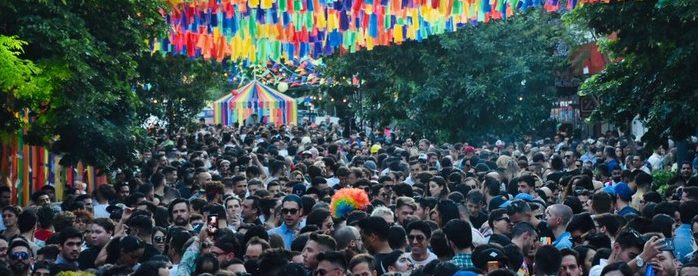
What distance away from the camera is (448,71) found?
36.2 meters

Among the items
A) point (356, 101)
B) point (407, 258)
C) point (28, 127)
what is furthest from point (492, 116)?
point (407, 258)

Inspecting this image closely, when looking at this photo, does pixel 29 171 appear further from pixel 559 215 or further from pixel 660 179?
pixel 559 215

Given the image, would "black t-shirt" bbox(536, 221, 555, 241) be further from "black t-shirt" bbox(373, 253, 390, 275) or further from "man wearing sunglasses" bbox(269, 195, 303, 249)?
"man wearing sunglasses" bbox(269, 195, 303, 249)

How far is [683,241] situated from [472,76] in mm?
23670

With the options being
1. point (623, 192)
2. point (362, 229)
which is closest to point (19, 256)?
point (362, 229)

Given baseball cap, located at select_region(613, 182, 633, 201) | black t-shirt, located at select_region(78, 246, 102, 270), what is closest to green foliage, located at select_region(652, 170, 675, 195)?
baseball cap, located at select_region(613, 182, 633, 201)

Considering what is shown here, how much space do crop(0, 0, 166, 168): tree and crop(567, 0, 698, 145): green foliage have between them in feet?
20.1

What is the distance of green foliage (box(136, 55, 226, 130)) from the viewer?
28733mm

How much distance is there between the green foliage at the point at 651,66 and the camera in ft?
59.8

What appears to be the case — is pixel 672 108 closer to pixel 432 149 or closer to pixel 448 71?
pixel 432 149

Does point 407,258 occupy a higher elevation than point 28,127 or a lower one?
lower

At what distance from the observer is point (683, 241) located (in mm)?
12898

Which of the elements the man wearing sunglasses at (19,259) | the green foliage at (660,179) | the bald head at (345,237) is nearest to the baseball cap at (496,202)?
the bald head at (345,237)

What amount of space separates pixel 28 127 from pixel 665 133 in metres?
8.65
